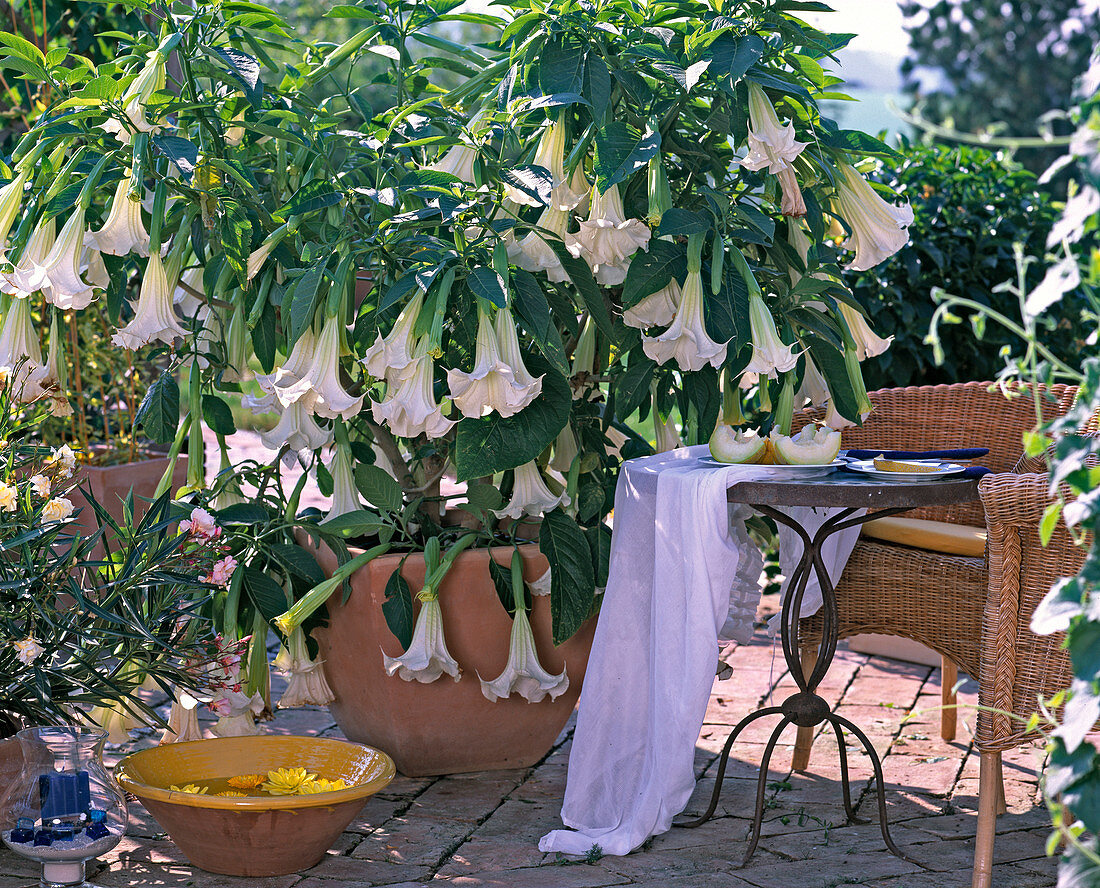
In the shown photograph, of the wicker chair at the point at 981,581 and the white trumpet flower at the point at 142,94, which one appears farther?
the white trumpet flower at the point at 142,94

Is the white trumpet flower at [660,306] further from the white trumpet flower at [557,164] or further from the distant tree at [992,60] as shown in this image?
the distant tree at [992,60]

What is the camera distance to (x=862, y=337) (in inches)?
103

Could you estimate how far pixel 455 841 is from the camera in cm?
241

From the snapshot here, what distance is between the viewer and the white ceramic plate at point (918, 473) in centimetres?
228

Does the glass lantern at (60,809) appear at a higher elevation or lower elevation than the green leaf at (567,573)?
lower

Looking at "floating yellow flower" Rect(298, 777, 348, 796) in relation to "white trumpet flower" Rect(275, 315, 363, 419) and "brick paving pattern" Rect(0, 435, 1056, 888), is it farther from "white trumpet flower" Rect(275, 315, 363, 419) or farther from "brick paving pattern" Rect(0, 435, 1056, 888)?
"white trumpet flower" Rect(275, 315, 363, 419)

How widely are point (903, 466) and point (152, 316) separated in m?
1.49

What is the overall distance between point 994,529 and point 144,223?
1.71 metres

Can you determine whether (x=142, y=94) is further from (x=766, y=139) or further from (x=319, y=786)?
(x=319, y=786)

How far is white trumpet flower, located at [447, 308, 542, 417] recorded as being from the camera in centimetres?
221

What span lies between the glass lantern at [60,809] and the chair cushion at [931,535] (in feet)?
5.40

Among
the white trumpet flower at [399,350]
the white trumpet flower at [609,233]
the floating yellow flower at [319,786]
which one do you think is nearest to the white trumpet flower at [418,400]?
the white trumpet flower at [399,350]

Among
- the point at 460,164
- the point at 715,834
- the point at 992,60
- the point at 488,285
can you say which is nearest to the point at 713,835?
the point at 715,834

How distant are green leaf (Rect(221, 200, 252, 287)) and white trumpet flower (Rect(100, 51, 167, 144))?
0.24m
